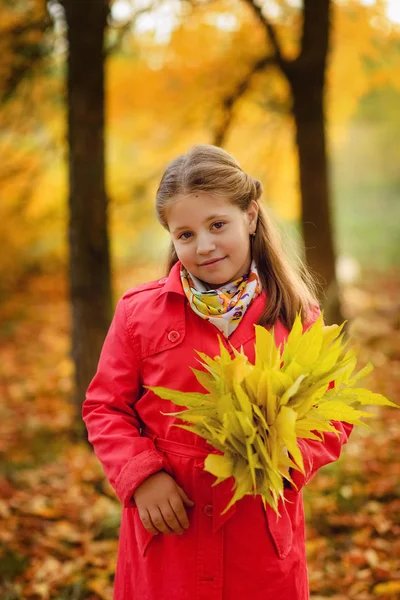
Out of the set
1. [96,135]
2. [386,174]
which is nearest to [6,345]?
[96,135]

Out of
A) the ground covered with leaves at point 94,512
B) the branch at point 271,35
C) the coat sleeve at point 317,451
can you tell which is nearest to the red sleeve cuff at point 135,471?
the coat sleeve at point 317,451

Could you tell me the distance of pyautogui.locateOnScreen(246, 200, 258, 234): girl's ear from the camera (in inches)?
76.1

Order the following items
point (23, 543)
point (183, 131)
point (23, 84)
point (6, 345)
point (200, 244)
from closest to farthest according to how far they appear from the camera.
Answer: point (200, 244)
point (23, 543)
point (23, 84)
point (183, 131)
point (6, 345)

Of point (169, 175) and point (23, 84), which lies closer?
point (169, 175)

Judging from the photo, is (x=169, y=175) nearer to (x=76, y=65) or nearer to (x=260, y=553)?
(x=260, y=553)

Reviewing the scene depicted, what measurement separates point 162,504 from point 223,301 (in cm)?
62

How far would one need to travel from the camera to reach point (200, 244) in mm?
1733

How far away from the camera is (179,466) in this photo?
1.76 m

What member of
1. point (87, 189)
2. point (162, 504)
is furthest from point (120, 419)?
point (87, 189)

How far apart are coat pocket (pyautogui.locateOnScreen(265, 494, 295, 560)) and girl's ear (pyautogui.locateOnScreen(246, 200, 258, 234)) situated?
0.86 meters

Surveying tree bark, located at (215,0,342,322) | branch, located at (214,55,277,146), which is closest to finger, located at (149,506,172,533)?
tree bark, located at (215,0,342,322)

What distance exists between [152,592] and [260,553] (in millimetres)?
357

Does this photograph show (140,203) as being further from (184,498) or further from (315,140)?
(184,498)

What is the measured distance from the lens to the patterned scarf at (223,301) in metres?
1.78
